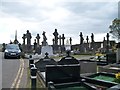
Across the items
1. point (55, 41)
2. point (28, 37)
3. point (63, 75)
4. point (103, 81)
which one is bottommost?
point (103, 81)

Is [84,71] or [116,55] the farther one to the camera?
[116,55]

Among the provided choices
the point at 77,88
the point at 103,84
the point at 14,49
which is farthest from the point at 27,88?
the point at 14,49

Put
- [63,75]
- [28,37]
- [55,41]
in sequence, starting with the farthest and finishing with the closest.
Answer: [55,41] < [28,37] < [63,75]

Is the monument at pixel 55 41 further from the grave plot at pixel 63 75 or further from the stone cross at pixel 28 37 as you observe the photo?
the grave plot at pixel 63 75

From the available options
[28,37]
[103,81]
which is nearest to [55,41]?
[28,37]

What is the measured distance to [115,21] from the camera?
3934 centimetres

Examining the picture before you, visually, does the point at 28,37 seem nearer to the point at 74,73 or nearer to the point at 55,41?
the point at 55,41

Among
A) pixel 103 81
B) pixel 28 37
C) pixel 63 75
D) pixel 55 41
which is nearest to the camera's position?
pixel 103 81

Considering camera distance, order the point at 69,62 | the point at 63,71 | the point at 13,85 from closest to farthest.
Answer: the point at 13,85, the point at 63,71, the point at 69,62

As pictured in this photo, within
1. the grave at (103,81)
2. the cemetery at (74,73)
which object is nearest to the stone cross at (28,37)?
the cemetery at (74,73)

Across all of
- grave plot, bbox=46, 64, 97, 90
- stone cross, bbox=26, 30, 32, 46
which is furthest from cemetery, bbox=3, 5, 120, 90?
stone cross, bbox=26, 30, 32, 46

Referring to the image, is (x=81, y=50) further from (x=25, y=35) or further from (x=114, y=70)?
(x=114, y=70)

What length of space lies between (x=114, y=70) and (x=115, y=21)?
25183 millimetres

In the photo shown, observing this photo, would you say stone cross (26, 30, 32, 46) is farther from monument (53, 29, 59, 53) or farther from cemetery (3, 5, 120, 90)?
cemetery (3, 5, 120, 90)
